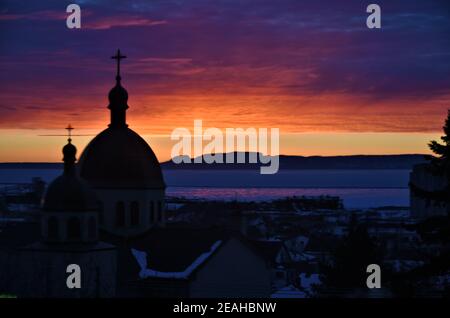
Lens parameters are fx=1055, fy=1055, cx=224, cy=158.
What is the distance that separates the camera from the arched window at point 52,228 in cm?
4241

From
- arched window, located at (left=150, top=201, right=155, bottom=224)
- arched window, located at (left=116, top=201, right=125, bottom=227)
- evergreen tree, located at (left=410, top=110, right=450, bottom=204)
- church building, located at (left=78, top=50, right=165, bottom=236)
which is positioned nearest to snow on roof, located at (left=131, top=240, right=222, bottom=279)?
arched window, located at (left=116, top=201, right=125, bottom=227)

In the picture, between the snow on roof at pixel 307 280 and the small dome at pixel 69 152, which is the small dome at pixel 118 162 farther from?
the snow on roof at pixel 307 280

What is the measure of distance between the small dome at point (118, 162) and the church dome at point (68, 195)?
6535 mm

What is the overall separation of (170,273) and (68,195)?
19.4 feet

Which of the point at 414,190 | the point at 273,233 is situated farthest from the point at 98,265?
the point at 273,233

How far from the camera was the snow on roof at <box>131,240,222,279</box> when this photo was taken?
44719mm

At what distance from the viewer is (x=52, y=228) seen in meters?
42.5

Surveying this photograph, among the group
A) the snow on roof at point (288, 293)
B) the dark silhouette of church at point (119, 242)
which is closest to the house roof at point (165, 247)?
the dark silhouette of church at point (119, 242)

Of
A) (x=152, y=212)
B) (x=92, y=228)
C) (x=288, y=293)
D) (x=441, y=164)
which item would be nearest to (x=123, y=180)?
(x=152, y=212)

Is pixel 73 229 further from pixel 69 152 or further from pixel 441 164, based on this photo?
pixel 441 164

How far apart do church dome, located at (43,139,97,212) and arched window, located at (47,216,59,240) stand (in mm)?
467

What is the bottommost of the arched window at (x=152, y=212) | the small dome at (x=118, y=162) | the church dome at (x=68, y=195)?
the arched window at (x=152, y=212)

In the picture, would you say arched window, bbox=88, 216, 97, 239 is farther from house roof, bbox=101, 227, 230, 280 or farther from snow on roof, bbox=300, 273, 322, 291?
snow on roof, bbox=300, 273, 322, 291
